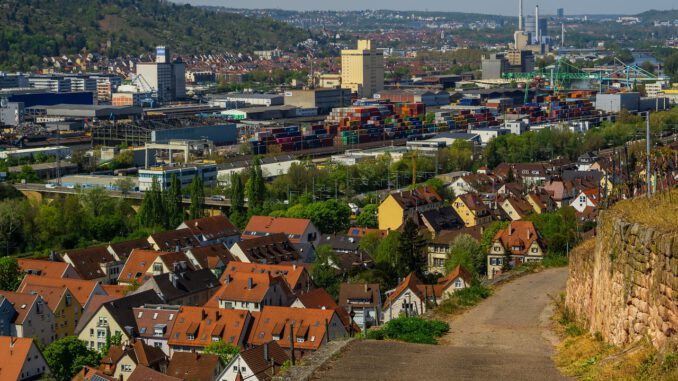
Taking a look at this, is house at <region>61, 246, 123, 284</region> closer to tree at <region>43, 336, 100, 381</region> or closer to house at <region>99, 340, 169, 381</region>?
tree at <region>43, 336, 100, 381</region>

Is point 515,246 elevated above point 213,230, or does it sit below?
above

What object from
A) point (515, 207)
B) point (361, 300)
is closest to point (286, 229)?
point (515, 207)

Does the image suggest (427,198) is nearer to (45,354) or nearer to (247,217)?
(247,217)

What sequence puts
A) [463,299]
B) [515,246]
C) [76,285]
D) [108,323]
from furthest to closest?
1. [515,246]
2. [76,285]
3. [108,323]
4. [463,299]

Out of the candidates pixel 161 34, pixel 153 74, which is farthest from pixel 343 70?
pixel 161 34

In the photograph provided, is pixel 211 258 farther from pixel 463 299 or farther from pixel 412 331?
pixel 412 331

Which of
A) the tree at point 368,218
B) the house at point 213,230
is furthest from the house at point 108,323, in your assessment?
the tree at point 368,218

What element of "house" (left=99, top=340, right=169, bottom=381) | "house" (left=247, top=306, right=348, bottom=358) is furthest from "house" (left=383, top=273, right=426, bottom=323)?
"house" (left=99, top=340, right=169, bottom=381)
